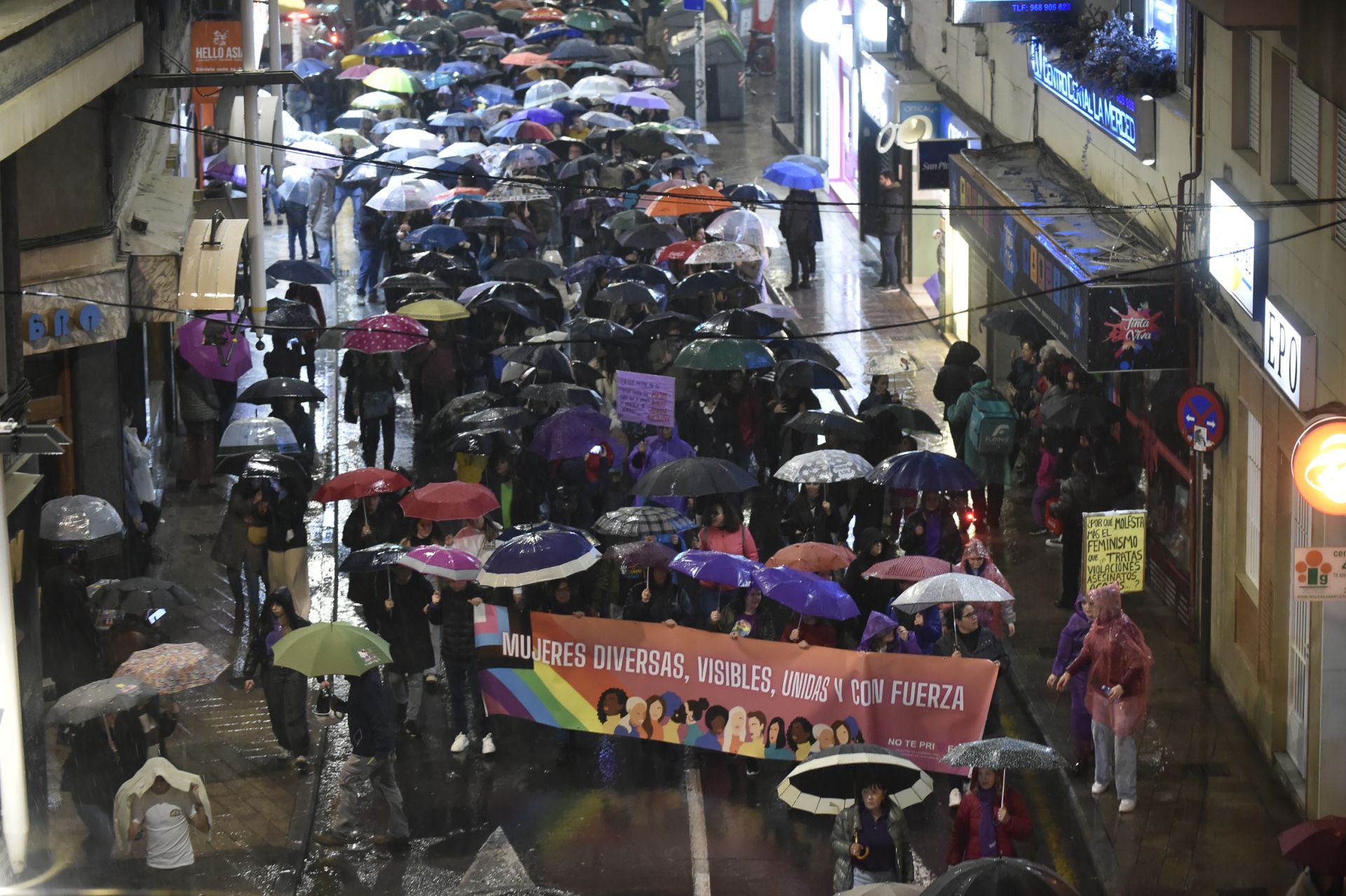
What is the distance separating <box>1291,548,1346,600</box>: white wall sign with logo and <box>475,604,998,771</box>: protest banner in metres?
2.19

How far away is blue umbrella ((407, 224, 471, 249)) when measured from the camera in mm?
25594

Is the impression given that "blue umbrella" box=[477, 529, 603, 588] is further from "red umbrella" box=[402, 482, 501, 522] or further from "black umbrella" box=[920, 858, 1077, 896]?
"black umbrella" box=[920, 858, 1077, 896]

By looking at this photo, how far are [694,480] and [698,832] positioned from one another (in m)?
3.39

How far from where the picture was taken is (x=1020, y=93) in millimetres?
22578

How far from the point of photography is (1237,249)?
47.3ft

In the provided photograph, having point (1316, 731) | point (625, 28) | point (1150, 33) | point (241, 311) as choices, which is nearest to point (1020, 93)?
point (1150, 33)

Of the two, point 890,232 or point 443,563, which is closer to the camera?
point 443,563

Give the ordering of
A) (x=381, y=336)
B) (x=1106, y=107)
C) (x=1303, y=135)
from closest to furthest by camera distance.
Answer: (x=1303, y=135) < (x=1106, y=107) < (x=381, y=336)

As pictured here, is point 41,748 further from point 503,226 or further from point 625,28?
point 625,28

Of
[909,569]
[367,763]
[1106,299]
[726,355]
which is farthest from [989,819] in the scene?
[726,355]

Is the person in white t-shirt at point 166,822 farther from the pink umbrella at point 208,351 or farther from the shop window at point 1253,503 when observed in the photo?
the pink umbrella at point 208,351

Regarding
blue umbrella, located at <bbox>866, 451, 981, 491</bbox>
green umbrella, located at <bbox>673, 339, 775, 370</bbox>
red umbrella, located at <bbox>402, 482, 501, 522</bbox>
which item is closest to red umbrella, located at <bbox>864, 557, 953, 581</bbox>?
blue umbrella, located at <bbox>866, 451, 981, 491</bbox>

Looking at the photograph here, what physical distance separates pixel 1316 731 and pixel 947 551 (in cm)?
394

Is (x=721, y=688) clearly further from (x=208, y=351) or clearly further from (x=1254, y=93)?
(x=208, y=351)
